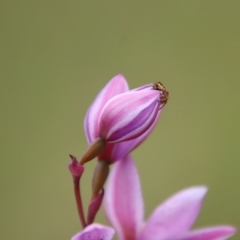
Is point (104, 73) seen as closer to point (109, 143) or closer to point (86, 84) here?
point (86, 84)

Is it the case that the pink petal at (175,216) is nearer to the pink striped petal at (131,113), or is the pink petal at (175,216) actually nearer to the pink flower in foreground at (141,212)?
the pink flower in foreground at (141,212)

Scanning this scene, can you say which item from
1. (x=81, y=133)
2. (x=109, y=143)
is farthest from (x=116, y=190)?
(x=81, y=133)

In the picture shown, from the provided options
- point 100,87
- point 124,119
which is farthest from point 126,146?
point 100,87

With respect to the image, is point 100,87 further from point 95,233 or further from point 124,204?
point 95,233

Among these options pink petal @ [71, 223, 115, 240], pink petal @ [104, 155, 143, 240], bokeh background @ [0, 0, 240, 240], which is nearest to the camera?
pink petal @ [71, 223, 115, 240]

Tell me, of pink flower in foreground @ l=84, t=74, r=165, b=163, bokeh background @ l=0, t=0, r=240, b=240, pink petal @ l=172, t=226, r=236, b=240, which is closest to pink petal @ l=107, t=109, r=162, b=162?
pink flower in foreground @ l=84, t=74, r=165, b=163

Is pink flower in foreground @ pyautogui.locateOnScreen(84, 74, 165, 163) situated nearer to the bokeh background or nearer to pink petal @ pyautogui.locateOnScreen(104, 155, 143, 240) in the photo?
pink petal @ pyautogui.locateOnScreen(104, 155, 143, 240)
